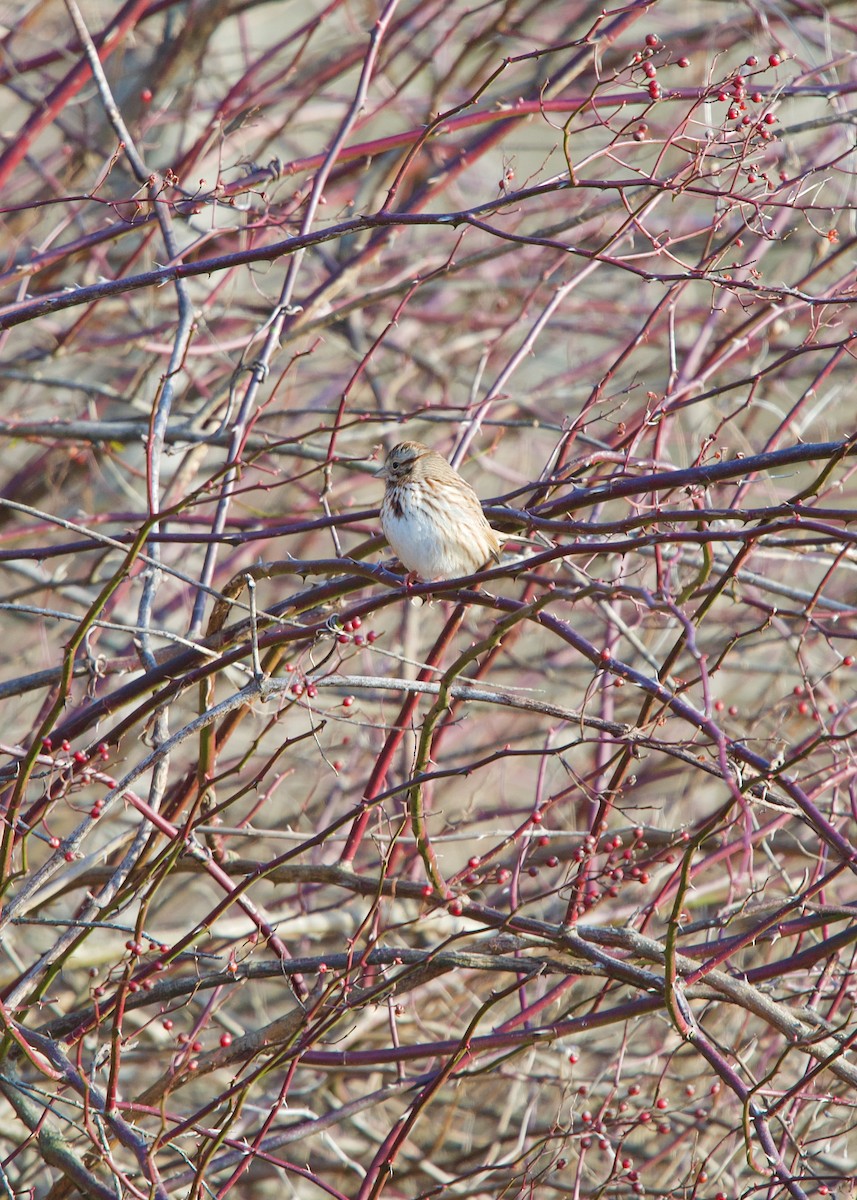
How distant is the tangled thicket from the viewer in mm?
2654

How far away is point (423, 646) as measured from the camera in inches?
224

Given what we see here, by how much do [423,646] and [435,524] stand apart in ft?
6.60

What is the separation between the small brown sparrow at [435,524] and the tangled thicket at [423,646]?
0.45 ft

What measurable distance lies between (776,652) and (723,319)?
1624 mm

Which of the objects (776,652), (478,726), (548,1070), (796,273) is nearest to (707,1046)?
(548,1070)

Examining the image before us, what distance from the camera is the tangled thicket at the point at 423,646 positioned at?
8.71 feet

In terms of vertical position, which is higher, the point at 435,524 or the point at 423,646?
the point at 423,646

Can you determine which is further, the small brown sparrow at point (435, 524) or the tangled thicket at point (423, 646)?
the small brown sparrow at point (435, 524)

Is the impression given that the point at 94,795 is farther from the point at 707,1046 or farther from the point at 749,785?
the point at 749,785

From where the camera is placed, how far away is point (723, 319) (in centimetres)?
560

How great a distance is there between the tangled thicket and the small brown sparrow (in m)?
0.14

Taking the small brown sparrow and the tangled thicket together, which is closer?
the tangled thicket

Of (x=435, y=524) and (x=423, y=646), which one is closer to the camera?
(x=435, y=524)

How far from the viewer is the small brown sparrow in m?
3.67
